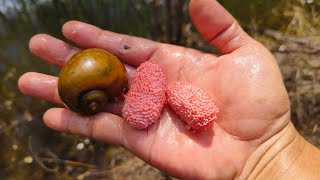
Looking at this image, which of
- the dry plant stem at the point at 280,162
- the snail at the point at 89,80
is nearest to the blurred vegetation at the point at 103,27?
A: the dry plant stem at the point at 280,162

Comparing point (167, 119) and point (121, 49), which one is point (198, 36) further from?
point (167, 119)

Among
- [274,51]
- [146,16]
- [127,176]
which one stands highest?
[146,16]

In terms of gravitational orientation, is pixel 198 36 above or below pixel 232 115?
below

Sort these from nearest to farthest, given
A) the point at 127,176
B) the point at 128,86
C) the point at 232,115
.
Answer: the point at 232,115, the point at 128,86, the point at 127,176

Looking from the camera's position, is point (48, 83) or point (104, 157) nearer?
point (48, 83)

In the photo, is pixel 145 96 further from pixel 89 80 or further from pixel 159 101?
pixel 89 80

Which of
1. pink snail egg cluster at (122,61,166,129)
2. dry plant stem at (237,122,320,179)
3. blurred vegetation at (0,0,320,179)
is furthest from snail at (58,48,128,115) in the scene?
blurred vegetation at (0,0,320,179)

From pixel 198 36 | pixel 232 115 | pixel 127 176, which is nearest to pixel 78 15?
pixel 198 36
